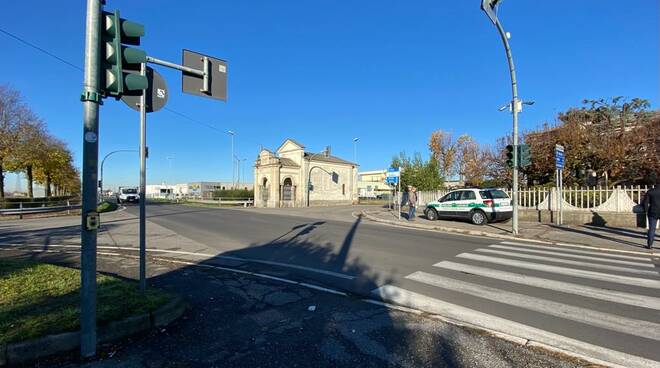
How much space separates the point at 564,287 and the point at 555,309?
123cm

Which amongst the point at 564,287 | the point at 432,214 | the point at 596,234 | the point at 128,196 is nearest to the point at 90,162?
the point at 564,287

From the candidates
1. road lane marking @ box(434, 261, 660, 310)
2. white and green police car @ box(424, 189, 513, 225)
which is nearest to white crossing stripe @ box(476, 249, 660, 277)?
road lane marking @ box(434, 261, 660, 310)

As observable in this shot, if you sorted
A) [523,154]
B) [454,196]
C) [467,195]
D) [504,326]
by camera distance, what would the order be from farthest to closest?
1. [454,196]
2. [467,195]
3. [523,154]
4. [504,326]

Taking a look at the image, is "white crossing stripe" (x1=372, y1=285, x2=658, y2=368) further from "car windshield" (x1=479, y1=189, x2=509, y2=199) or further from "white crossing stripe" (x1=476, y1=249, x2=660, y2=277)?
"car windshield" (x1=479, y1=189, x2=509, y2=199)

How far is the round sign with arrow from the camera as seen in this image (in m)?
4.89

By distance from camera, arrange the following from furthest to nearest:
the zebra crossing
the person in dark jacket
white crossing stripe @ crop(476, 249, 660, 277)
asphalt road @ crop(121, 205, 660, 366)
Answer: the person in dark jacket → white crossing stripe @ crop(476, 249, 660, 277) → asphalt road @ crop(121, 205, 660, 366) → the zebra crossing

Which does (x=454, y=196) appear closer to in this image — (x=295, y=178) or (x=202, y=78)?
(x=202, y=78)

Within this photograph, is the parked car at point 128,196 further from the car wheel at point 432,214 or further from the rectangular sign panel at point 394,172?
the car wheel at point 432,214

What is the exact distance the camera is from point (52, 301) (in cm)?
429

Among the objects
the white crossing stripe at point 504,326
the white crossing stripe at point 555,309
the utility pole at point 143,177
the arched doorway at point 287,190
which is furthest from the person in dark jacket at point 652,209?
the arched doorway at point 287,190

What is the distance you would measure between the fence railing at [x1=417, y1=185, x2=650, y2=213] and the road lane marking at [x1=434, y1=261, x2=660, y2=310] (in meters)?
11.1

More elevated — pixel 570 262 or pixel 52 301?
pixel 52 301

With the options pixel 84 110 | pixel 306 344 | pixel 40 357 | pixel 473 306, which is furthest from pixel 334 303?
pixel 84 110

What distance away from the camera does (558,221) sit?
1493cm
